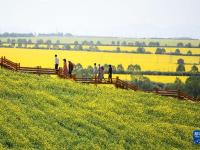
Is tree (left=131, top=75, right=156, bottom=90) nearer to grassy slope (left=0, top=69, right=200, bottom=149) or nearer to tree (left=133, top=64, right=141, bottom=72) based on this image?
tree (left=133, top=64, right=141, bottom=72)

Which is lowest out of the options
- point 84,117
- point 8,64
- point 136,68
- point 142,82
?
point 142,82

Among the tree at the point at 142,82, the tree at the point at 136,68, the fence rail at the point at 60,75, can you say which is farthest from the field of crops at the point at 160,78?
the fence rail at the point at 60,75

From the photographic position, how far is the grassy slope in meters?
33.4

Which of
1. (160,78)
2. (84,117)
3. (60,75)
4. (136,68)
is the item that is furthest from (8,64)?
(136,68)

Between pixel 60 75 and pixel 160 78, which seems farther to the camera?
pixel 160 78

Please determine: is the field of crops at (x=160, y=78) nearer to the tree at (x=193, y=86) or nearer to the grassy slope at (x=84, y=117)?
the tree at (x=193, y=86)

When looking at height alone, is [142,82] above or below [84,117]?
below

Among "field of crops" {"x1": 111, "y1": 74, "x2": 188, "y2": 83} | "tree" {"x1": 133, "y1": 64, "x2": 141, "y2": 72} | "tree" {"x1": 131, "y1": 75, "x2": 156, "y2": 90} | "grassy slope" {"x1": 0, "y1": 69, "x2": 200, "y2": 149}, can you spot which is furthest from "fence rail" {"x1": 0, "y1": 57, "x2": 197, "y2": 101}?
"tree" {"x1": 133, "y1": 64, "x2": 141, "y2": 72}

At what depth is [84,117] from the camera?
39344 mm

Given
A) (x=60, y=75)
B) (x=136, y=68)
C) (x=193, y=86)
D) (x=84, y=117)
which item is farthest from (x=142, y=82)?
(x=84, y=117)

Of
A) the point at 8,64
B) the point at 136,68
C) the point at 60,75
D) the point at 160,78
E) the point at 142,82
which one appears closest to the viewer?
the point at 8,64

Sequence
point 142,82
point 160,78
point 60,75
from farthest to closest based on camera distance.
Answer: point 160,78
point 142,82
point 60,75

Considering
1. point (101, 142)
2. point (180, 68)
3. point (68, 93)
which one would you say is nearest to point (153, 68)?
point (180, 68)

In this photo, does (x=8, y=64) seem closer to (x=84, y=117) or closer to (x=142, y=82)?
(x=84, y=117)
